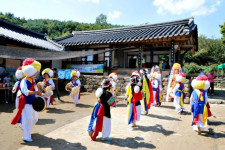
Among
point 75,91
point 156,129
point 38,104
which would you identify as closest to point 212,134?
point 156,129

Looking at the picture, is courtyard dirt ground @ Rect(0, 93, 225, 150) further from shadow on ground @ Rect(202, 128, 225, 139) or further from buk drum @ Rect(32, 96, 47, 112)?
buk drum @ Rect(32, 96, 47, 112)

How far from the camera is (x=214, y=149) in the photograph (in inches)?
137

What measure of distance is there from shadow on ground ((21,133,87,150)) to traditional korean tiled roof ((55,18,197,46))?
722 centimetres

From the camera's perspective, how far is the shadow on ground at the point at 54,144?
11.1ft

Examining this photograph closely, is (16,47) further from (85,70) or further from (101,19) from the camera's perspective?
(101,19)

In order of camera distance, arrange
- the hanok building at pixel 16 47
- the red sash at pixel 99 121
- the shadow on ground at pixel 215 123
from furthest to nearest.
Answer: the hanok building at pixel 16 47
the shadow on ground at pixel 215 123
the red sash at pixel 99 121

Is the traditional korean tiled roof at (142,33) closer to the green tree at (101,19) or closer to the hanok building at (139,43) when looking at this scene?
the hanok building at (139,43)

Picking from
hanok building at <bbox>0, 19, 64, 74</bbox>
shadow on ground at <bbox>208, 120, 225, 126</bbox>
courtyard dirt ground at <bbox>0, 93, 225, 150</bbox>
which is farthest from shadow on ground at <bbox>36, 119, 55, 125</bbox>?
shadow on ground at <bbox>208, 120, 225, 126</bbox>

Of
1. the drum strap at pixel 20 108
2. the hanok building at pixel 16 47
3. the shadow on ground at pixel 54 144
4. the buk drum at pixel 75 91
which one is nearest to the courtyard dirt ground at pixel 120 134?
the shadow on ground at pixel 54 144

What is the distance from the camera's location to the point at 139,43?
1013 cm

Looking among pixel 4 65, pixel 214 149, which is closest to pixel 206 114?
pixel 214 149

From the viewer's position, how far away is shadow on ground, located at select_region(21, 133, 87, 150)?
134 inches

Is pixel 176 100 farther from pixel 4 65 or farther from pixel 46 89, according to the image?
pixel 4 65

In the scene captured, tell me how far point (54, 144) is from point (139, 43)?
8.06 meters
